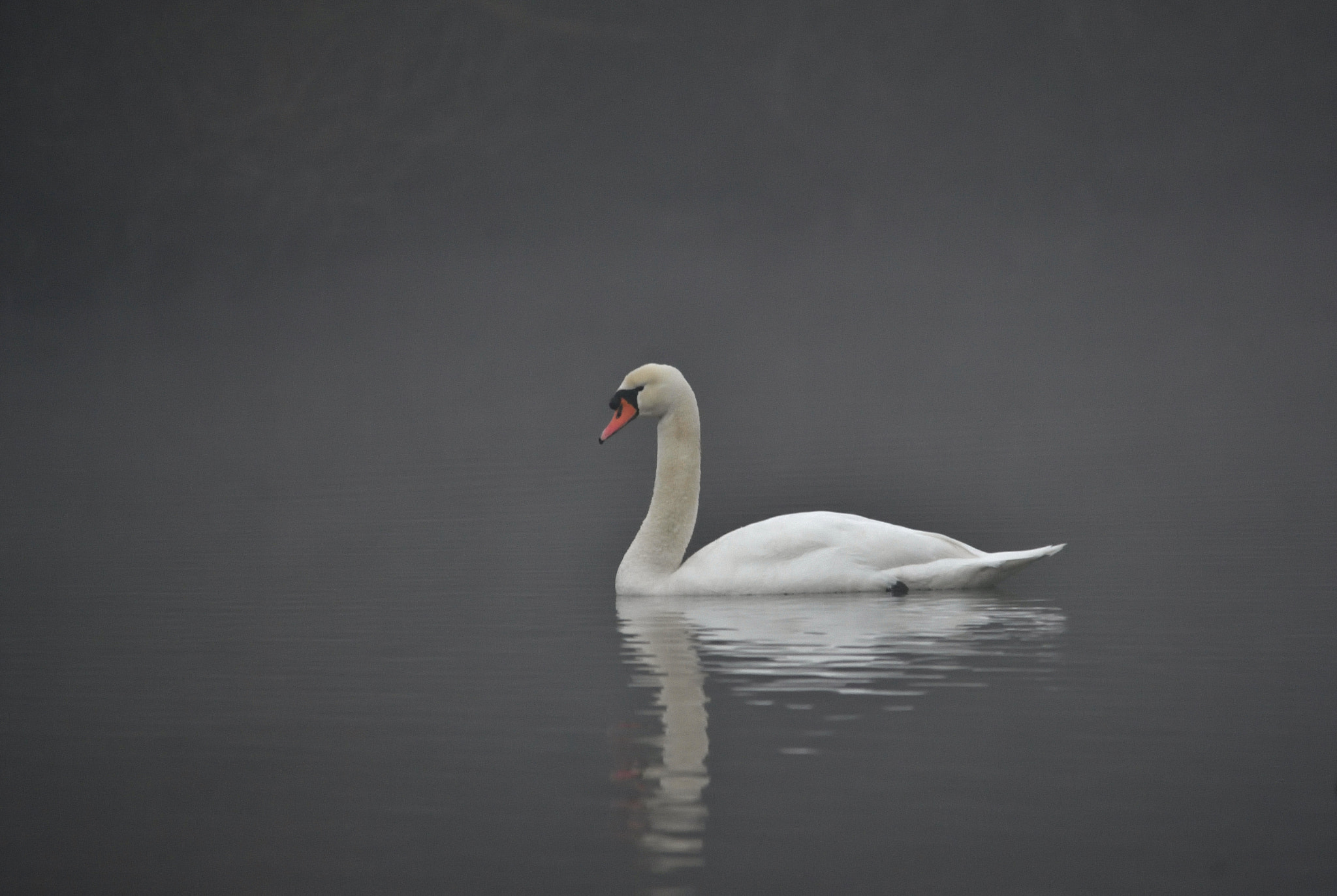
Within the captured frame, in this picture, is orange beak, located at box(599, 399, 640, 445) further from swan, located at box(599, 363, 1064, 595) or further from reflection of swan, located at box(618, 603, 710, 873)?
reflection of swan, located at box(618, 603, 710, 873)

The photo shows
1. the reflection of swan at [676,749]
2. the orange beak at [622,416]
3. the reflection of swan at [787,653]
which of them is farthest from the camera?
the orange beak at [622,416]

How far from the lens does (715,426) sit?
105ft

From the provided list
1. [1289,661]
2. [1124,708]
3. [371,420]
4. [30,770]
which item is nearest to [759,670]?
[1124,708]

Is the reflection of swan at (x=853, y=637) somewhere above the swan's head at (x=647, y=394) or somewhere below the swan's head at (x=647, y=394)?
below

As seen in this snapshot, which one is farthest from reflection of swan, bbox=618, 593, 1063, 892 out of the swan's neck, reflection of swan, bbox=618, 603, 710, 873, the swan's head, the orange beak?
the swan's head

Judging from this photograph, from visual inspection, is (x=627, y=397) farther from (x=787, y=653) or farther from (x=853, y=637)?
(x=787, y=653)

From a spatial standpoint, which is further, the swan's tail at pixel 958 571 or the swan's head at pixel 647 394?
the swan's head at pixel 647 394

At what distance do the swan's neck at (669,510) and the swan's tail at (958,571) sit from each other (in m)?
1.37

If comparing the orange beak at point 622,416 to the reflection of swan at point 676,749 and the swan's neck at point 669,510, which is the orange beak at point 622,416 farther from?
the reflection of swan at point 676,749

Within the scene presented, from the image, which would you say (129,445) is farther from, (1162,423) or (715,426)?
(1162,423)

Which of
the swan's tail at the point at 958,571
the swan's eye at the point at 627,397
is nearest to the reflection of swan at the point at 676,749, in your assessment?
the swan's tail at the point at 958,571

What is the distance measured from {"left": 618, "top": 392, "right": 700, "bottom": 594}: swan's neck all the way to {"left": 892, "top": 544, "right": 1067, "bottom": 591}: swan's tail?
1366 mm

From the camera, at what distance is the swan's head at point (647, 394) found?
1101cm

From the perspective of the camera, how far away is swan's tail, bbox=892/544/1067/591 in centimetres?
1021
